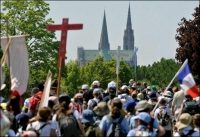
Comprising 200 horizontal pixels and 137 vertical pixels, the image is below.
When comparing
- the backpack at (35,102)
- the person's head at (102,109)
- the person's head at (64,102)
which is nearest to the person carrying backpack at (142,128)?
the person's head at (64,102)

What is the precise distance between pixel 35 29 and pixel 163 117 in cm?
4141

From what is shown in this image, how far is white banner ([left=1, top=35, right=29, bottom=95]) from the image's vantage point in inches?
604

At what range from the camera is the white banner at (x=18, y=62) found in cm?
1535

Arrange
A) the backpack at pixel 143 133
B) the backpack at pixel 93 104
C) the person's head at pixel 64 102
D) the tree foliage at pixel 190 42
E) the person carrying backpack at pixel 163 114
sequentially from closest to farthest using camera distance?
1. the backpack at pixel 143 133
2. the person's head at pixel 64 102
3. the backpack at pixel 93 104
4. the person carrying backpack at pixel 163 114
5. the tree foliage at pixel 190 42

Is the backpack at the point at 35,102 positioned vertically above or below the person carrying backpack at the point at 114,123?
above

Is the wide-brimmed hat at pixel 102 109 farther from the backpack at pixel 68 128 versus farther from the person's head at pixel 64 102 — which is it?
the backpack at pixel 68 128

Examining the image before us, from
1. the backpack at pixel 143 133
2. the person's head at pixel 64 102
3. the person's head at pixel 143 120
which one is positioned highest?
the person's head at pixel 64 102

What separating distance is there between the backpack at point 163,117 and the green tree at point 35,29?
3996 cm

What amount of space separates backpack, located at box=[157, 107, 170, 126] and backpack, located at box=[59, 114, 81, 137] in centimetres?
493

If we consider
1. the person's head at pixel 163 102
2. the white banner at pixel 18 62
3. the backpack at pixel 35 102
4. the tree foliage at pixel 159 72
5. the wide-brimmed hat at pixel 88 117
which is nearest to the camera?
the wide-brimmed hat at pixel 88 117

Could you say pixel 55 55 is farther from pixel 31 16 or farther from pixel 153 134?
pixel 153 134

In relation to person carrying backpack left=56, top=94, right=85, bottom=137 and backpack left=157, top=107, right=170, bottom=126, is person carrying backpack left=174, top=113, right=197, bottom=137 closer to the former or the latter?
person carrying backpack left=56, top=94, right=85, bottom=137

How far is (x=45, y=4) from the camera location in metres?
59.0

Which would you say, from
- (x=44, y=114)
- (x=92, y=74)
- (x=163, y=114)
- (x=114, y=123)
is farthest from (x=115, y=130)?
(x=92, y=74)
